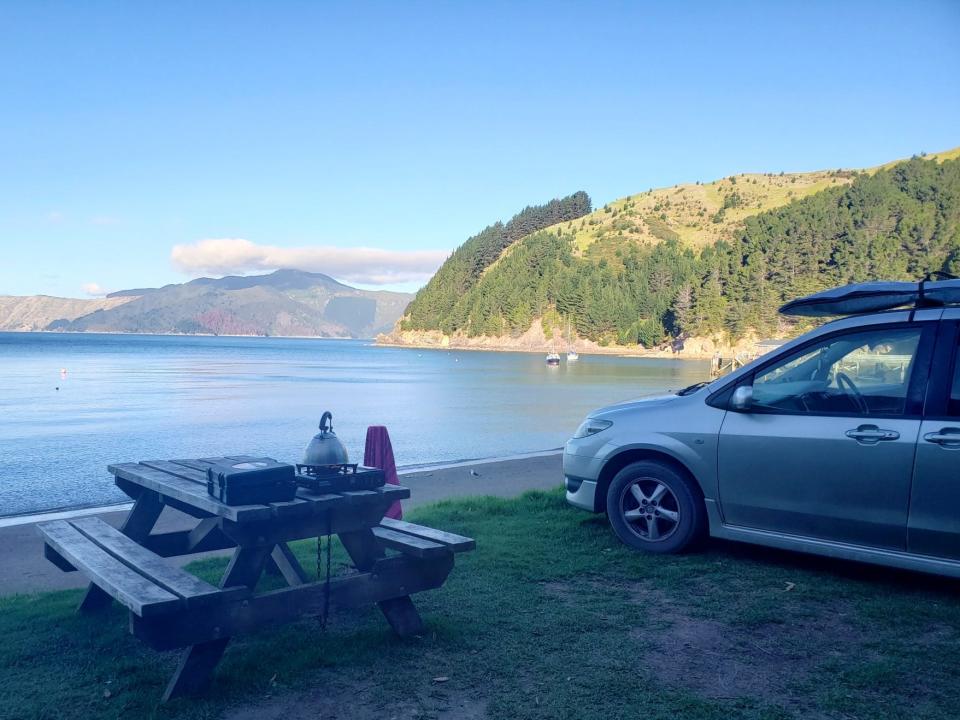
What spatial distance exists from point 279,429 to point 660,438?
1919 centimetres

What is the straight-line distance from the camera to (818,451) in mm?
5281

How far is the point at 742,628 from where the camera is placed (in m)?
4.71

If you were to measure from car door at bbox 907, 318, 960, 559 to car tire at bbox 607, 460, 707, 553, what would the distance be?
1497mm

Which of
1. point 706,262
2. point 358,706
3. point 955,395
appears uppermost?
point 706,262

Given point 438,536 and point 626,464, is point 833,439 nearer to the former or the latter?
point 626,464

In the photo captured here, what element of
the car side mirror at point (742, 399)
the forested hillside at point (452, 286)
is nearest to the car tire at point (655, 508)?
the car side mirror at point (742, 399)

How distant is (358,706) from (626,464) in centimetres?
337

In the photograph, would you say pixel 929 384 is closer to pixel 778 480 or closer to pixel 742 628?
pixel 778 480

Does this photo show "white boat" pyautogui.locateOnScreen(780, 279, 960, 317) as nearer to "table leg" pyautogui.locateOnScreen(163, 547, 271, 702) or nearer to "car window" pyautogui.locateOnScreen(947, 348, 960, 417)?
"car window" pyautogui.locateOnScreen(947, 348, 960, 417)

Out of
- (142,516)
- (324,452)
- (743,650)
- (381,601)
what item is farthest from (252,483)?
(743,650)

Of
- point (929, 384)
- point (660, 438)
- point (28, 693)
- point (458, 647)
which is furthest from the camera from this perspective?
point (660, 438)

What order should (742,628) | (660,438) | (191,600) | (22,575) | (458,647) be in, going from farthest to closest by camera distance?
(22,575) < (660,438) < (742,628) < (458,647) < (191,600)

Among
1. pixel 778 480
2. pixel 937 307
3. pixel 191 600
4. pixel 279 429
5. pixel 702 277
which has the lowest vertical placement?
pixel 279 429

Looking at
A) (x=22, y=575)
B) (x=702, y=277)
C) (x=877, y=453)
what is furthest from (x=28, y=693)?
(x=702, y=277)
